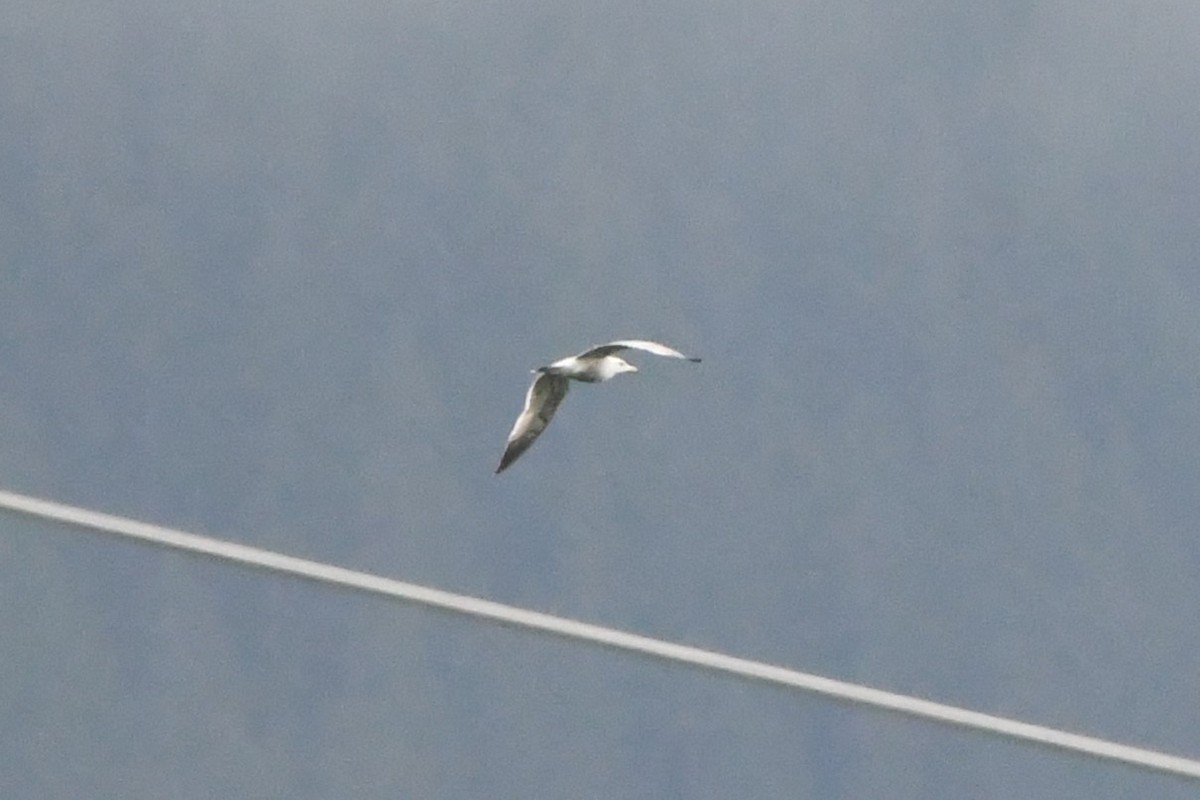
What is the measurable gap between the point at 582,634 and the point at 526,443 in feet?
50.3

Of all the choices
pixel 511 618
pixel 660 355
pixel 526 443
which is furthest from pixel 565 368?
pixel 511 618

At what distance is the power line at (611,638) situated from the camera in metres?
8.10

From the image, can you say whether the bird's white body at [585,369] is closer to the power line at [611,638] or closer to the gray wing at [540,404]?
the gray wing at [540,404]

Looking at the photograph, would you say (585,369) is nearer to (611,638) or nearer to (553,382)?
(553,382)

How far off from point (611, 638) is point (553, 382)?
53.3ft

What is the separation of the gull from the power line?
14593 mm

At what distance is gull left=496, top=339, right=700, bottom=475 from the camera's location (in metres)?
23.6

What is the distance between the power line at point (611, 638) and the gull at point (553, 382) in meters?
14.6

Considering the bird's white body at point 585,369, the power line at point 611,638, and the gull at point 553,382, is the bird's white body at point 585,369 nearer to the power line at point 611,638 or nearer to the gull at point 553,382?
the gull at point 553,382

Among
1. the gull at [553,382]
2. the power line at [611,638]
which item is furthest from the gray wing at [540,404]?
the power line at [611,638]

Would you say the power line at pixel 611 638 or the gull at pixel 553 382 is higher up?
the gull at pixel 553 382

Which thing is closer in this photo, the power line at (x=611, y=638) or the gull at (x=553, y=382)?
the power line at (x=611, y=638)

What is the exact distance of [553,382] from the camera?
24.6 metres

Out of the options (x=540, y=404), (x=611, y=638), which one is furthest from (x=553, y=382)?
(x=611, y=638)
